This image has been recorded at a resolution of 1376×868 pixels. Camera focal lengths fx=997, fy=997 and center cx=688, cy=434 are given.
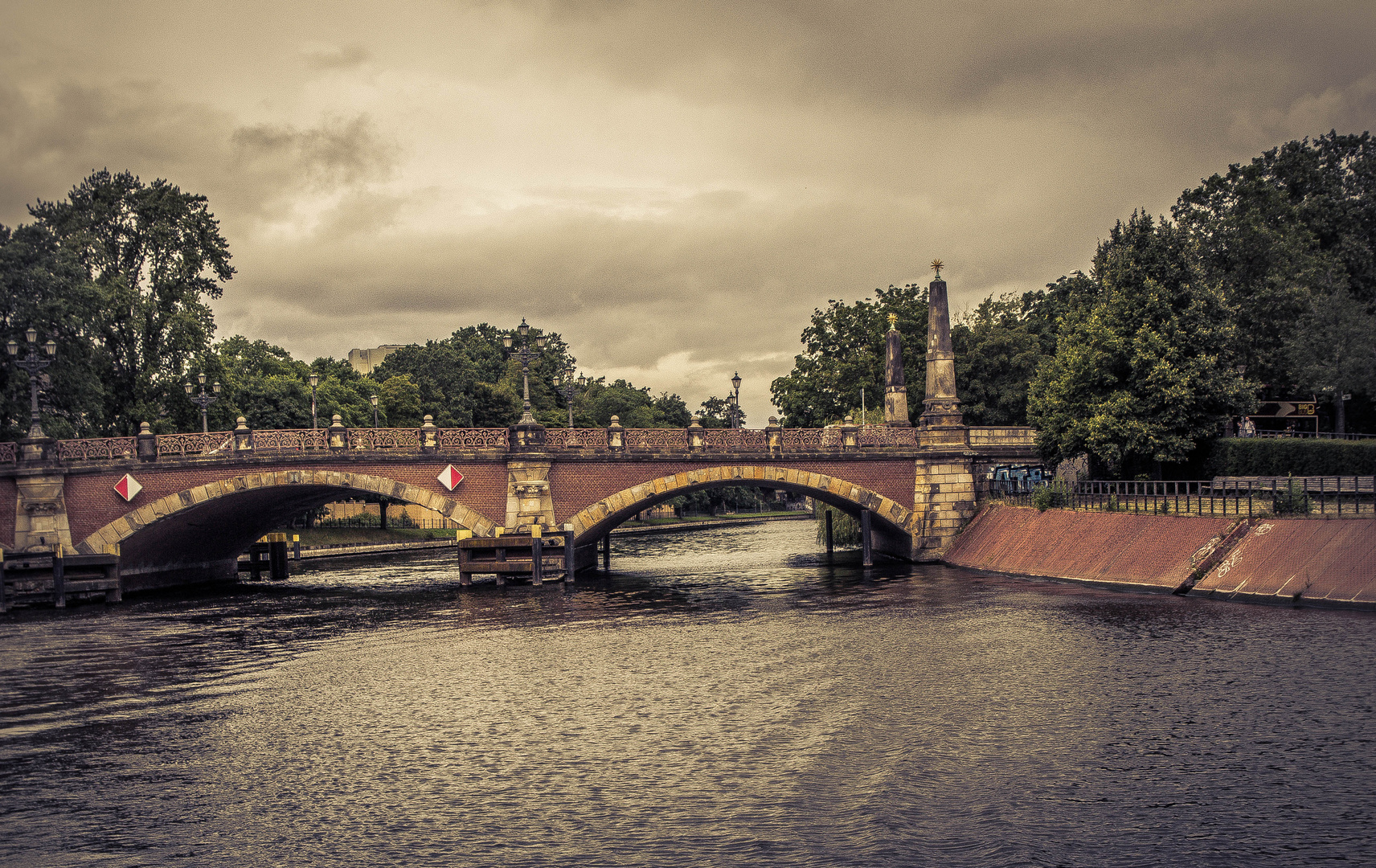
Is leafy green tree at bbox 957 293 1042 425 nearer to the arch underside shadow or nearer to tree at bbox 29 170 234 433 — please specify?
the arch underside shadow

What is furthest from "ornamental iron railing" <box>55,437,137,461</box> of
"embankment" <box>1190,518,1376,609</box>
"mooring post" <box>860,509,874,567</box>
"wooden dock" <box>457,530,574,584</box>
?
"embankment" <box>1190,518,1376,609</box>

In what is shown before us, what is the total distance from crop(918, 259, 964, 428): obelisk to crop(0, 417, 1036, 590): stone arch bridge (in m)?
0.89

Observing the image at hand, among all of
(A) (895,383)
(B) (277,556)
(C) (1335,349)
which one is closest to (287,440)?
(B) (277,556)

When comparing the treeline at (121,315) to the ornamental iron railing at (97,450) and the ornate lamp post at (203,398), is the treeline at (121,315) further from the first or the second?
the ornamental iron railing at (97,450)

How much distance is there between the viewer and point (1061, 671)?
72.3ft

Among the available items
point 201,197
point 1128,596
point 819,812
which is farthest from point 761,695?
point 201,197

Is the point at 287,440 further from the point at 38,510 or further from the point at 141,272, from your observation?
the point at 141,272

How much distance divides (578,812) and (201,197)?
5282 cm

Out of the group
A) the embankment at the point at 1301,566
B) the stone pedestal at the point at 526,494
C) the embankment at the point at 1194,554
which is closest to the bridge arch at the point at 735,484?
the stone pedestal at the point at 526,494

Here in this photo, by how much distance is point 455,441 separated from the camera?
42.0 metres

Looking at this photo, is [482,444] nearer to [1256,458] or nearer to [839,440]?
[839,440]

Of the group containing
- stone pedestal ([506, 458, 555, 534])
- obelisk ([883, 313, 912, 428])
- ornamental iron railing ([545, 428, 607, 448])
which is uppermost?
obelisk ([883, 313, 912, 428])

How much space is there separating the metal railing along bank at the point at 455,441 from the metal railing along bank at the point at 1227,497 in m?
7.30

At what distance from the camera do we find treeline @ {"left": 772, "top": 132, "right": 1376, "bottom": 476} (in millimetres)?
40750
